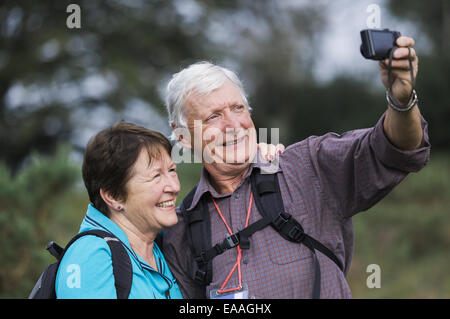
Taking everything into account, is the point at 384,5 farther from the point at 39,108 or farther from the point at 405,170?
the point at 405,170

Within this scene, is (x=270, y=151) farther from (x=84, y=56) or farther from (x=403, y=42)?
(x=84, y=56)

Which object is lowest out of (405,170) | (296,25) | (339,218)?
(339,218)

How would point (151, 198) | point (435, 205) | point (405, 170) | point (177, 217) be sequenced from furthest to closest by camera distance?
point (435, 205), point (177, 217), point (151, 198), point (405, 170)

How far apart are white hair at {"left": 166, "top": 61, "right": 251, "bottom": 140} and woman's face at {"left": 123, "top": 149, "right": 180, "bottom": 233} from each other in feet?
0.98

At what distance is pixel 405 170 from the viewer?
2020 mm

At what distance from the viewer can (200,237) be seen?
2.48 meters

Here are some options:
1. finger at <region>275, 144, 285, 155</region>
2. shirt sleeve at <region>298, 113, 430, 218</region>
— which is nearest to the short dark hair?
finger at <region>275, 144, 285, 155</region>

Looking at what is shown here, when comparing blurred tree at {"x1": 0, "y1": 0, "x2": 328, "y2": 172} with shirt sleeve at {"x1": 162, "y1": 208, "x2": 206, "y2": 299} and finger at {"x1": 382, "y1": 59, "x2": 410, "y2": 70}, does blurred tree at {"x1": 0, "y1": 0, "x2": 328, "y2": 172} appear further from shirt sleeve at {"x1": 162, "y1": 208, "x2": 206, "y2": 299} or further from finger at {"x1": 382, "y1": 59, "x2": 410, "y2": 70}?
finger at {"x1": 382, "y1": 59, "x2": 410, "y2": 70}

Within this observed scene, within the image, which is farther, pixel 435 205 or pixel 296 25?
pixel 296 25

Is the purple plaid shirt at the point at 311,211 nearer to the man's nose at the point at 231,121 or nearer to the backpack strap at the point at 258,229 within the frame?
the backpack strap at the point at 258,229

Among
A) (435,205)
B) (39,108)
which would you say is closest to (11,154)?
(39,108)

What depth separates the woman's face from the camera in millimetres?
2506

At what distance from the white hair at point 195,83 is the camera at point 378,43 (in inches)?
34.8

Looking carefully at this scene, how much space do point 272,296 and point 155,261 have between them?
687 millimetres
